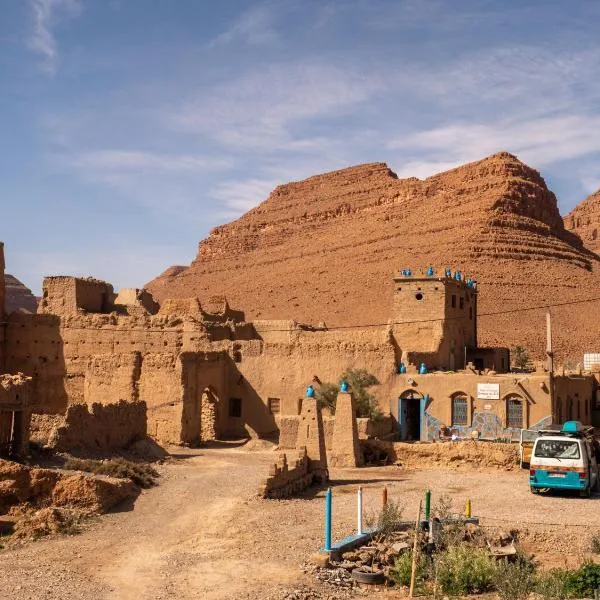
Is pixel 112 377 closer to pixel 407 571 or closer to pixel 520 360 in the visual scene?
pixel 407 571

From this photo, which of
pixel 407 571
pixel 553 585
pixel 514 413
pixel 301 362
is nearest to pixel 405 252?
pixel 301 362

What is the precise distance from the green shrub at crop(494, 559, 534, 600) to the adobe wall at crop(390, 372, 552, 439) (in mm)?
12773

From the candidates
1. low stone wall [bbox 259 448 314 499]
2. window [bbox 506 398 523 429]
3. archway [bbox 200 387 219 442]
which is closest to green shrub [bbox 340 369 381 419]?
window [bbox 506 398 523 429]

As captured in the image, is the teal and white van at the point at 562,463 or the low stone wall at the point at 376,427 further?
the low stone wall at the point at 376,427

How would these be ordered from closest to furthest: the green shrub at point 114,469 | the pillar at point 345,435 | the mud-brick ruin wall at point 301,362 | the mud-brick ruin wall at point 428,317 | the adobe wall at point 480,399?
the green shrub at point 114,469 < the pillar at point 345,435 < the adobe wall at point 480,399 < the mud-brick ruin wall at point 301,362 < the mud-brick ruin wall at point 428,317

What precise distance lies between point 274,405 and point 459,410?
253 inches

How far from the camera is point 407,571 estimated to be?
11.5 meters

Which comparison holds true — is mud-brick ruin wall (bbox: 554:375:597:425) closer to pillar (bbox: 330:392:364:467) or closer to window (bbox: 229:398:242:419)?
pillar (bbox: 330:392:364:467)

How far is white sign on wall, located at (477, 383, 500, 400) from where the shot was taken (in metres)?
24.4

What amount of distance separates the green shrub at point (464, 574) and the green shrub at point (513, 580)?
15cm

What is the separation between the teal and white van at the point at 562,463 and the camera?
15867mm


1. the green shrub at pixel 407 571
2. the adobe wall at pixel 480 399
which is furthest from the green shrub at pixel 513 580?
the adobe wall at pixel 480 399

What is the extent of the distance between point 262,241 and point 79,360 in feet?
302

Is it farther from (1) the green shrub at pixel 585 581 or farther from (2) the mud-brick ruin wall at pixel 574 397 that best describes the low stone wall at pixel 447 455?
(1) the green shrub at pixel 585 581
